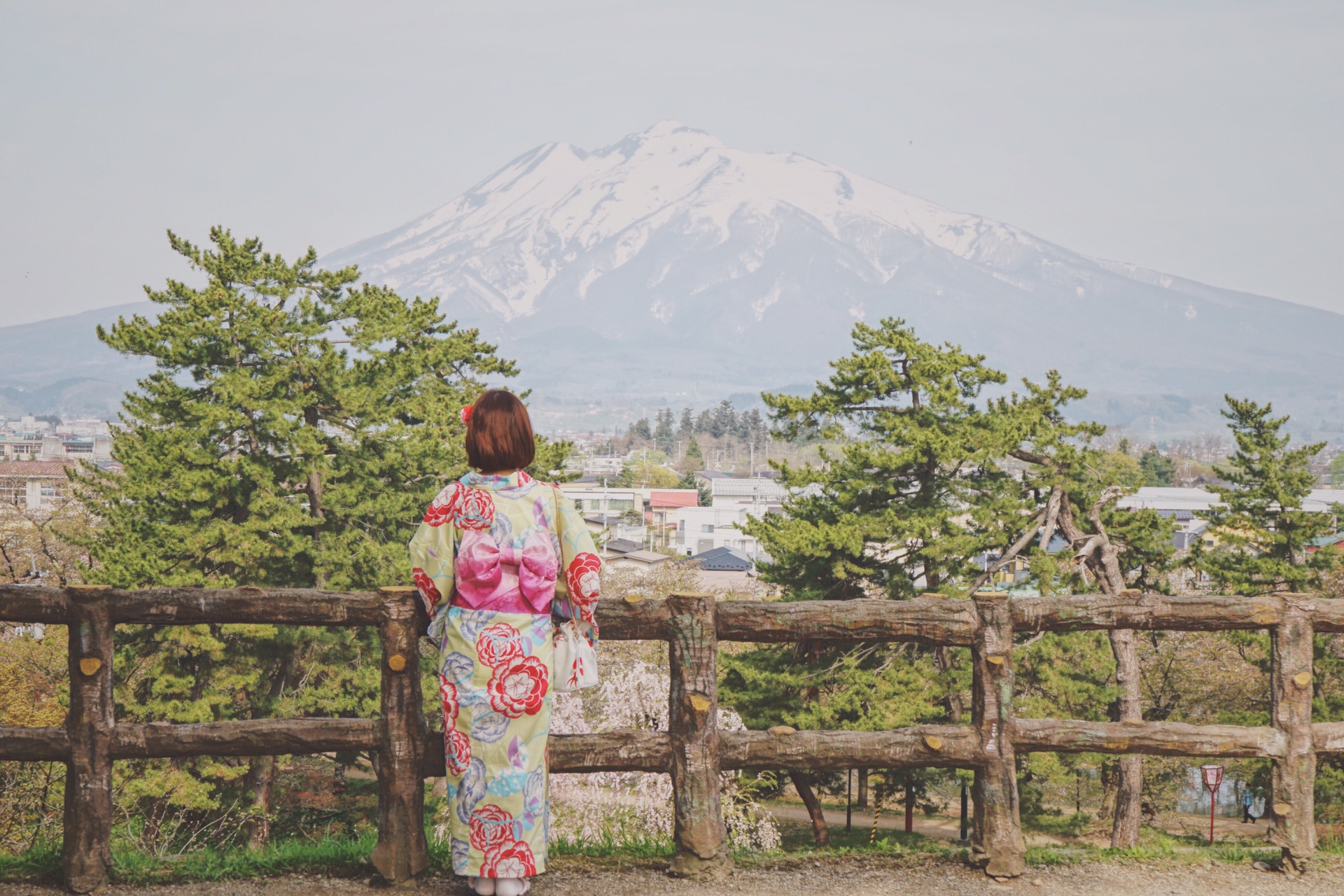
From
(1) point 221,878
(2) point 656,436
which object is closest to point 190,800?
(1) point 221,878

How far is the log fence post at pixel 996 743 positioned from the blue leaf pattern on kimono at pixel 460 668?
1929mm

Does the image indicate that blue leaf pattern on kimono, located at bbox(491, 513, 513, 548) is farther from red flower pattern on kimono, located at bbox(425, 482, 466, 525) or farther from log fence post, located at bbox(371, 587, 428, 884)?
→ log fence post, located at bbox(371, 587, 428, 884)

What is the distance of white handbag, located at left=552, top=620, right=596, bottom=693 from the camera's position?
3.63 metres

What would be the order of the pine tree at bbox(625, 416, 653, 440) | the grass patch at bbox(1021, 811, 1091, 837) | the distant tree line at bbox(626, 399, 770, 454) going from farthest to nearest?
1. the pine tree at bbox(625, 416, 653, 440)
2. the distant tree line at bbox(626, 399, 770, 454)
3. the grass patch at bbox(1021, 811, 1091, 837)

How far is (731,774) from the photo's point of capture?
14.0 metres

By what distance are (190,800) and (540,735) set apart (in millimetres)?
14630

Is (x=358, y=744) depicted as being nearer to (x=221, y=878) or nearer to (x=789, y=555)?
(x=221, y=878)

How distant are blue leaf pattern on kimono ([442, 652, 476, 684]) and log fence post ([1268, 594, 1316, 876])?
311 cm

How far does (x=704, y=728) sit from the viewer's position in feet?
12.9

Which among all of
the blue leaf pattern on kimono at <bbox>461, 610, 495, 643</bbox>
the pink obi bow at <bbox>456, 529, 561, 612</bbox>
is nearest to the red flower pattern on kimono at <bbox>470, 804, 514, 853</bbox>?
the blue leaf pattern on kimono at <bbox>461, 610, 495, 643</bbox>

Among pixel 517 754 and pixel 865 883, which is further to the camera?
pixel 865 883

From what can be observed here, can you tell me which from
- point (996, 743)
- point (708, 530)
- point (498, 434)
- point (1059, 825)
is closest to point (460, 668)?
point (498, 434)

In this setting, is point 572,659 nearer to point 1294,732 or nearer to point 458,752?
point 458,752

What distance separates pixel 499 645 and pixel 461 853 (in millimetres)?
735
